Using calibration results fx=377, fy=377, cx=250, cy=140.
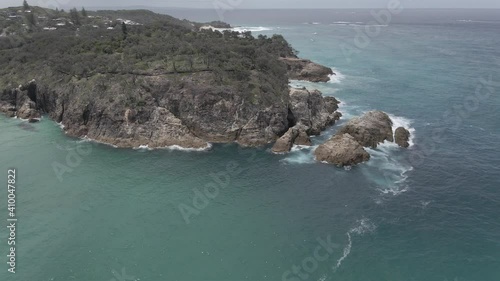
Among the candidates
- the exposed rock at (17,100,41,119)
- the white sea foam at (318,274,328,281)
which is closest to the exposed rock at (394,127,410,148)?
the white sea foam at (318,274,328,281)

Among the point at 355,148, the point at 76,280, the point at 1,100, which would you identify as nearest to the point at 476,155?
the point at 355,148

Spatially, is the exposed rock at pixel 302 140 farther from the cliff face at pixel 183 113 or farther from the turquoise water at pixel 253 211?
the cliff face at pixel 183 113

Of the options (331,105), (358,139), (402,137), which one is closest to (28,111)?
(331,105)

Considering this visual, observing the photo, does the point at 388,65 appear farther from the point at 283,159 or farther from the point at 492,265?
the point at 492,265

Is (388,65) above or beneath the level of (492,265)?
above

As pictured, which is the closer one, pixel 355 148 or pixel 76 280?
pixel 76 280

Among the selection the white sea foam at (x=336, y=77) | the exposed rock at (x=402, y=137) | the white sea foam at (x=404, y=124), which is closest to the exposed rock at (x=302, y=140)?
the exposed rock at (x=402, y=137)

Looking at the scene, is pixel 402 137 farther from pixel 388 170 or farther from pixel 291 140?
pixel 291 140
